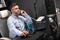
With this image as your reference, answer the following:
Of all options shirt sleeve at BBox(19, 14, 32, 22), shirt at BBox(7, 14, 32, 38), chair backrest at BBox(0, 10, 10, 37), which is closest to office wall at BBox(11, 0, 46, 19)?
shirt sleeve at BBox(19, 14, 32, 22)

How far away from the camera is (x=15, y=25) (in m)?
2.98

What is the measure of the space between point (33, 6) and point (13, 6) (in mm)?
548

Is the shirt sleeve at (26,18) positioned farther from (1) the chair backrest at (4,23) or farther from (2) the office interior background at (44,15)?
(1) the chair backrest at (4,23)

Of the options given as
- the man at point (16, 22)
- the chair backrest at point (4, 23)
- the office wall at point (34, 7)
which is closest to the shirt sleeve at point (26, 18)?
the man at point (16, 22)

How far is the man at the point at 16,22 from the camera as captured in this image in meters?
2.88

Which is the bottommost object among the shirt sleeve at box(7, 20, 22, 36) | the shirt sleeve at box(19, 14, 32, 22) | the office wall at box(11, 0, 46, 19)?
the shirt sleeve at box(7, 20, 22, 36)

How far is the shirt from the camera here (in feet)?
9.47

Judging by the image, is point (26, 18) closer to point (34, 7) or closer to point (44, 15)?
point (34, 7)

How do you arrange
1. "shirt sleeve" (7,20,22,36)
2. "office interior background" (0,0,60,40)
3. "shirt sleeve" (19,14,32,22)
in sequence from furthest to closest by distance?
1. "shirt sleeve" (19,14,32,22)
2. "shirt sleeve" (7,20,22,36)
3. "office interior background" (0,0,60,40)

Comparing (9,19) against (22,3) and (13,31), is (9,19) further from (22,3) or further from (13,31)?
(22,3)

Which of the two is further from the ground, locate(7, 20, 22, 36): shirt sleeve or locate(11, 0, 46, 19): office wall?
locate(11, 0, 46, 19): office wall

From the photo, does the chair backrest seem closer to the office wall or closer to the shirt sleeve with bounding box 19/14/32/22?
the shirt sleeve with bounding box 19/14/32/22

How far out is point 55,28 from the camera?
7.05 feet

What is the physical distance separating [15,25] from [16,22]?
0.06 meters
